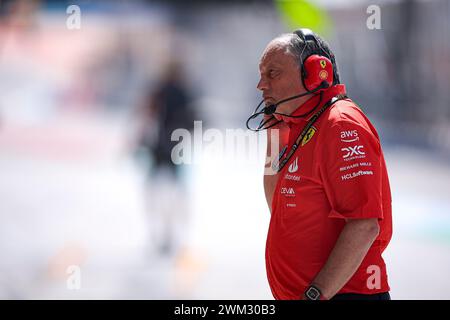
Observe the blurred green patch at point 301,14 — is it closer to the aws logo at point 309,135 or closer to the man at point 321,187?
the man at point 321,187

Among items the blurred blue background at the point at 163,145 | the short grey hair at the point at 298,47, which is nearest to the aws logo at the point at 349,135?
the short grey hair at the point at 298,47

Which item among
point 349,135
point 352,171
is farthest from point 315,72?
point 352,171

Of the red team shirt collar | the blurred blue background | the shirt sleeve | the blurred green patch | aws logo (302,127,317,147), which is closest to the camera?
the shirt sleeve

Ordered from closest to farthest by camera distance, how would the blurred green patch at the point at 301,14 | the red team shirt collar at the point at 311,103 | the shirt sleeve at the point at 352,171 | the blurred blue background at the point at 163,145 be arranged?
the shirt sleeve at the point at 352,171, the red team shirt collar at the point at 311,103, the blurred blue background at the point at 163,145, the blurred green patch at the point at 301,14

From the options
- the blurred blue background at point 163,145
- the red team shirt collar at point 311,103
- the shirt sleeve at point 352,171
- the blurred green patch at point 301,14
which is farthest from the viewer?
the blurred green patch at point 301,14

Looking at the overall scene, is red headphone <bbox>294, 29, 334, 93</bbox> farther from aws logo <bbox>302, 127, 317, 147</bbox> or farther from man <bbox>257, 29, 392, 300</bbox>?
aws logo <bbox>302, 127, 317, 147</bbox>

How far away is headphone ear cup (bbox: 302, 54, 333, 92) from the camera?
2.39 m

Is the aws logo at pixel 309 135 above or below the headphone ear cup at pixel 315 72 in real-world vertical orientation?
below

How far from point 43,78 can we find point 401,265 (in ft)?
65.1

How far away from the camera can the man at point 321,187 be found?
7.30 feet

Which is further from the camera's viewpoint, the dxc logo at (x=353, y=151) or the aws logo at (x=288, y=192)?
the aws logo at (x=288, y=192)

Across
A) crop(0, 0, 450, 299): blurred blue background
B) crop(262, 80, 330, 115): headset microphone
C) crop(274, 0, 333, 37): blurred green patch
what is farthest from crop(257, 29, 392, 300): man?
crop(274, 0, 333, 37): blurred green patch

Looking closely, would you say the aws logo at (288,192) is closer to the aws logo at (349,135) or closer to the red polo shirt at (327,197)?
the red polo shirt at (327,197)
